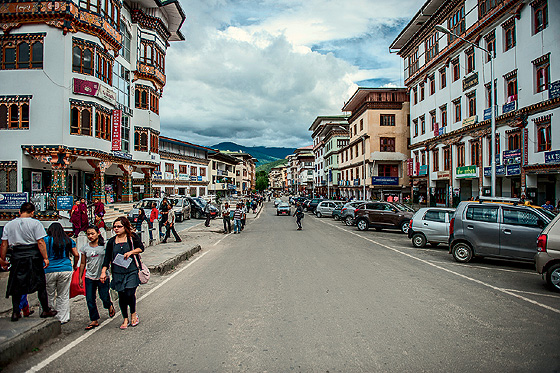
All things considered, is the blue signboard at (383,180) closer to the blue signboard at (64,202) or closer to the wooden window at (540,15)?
the wooden window at (540,15)

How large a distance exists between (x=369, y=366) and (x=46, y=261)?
15.9ft

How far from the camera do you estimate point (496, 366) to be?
4422 millimetres

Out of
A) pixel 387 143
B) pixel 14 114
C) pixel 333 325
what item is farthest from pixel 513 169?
pixel 14 114

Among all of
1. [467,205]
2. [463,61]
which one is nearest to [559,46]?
[463,61]

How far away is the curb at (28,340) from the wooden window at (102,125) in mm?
20362

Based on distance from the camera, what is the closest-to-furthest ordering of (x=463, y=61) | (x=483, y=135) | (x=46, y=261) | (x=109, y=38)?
(x=46, y=261) < (x=109, y=38) < (x=483, y=135) < (x=463, y=61)

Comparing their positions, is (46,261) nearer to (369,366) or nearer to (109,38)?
(369,366)

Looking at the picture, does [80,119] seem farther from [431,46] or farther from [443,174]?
[431,46]

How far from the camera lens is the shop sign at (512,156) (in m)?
22.2

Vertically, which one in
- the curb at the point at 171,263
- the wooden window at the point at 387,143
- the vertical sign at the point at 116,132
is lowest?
the curb at the point at 171,263

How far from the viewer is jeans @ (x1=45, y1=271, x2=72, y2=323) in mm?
6000

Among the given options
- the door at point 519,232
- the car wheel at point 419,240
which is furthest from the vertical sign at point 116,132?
the door at point 519,232

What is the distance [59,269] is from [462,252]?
34.6 feet

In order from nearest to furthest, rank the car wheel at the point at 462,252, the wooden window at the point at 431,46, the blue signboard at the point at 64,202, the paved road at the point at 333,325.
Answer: the paved road at the point at 333,325
the car wheel at the point at 462,252
the blue signboard at the point at 64,202
the wooden window at the point at 431,46
